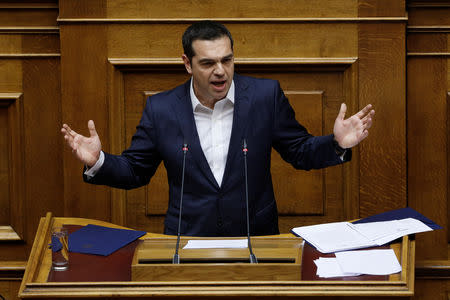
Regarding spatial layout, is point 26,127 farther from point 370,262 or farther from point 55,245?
point 370,262

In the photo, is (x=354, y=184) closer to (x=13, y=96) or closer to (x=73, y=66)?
(x=73, y=66)

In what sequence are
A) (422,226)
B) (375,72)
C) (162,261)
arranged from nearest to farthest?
1. (162,261)
2. (422,226)
3. (375,72)

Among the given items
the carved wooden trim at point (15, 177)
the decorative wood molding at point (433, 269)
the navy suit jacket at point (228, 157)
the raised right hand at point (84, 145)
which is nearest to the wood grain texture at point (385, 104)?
the decorative wood molding at point (433, 269)

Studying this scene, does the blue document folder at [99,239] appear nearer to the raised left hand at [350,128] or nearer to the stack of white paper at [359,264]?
the stack of white paper at [359,264]

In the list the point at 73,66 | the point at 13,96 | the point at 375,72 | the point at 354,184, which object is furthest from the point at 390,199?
the point at 13,96

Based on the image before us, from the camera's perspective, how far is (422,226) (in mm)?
1710

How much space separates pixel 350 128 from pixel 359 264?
48 centimetres

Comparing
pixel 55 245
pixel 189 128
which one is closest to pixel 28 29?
pixel 189 128

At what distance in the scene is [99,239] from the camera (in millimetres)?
1769

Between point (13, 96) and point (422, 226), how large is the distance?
167cm

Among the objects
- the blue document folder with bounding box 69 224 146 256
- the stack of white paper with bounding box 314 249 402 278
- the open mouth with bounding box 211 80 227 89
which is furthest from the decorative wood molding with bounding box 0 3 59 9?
A: the stack of white paper with bounding box 314 249 402 278

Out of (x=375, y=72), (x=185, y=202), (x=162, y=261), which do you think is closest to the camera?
(x=162, y=261)

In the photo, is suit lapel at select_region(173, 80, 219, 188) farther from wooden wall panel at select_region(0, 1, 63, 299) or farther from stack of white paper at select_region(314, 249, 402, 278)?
wooden wall panel at select_region(0, 1, 63, 299)

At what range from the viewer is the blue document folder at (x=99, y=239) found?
5.56 ft
